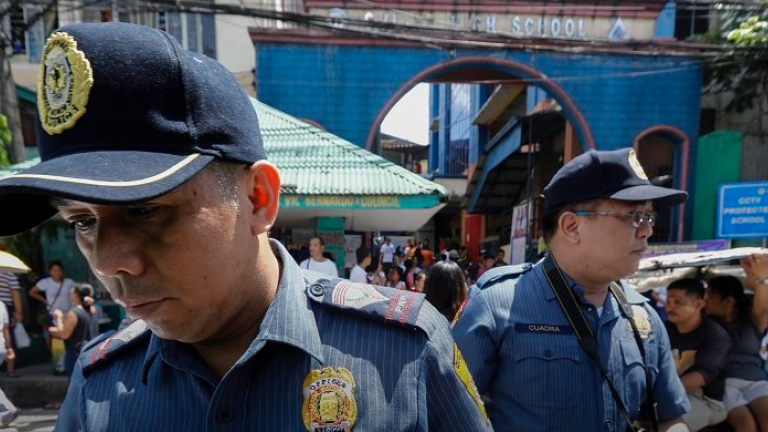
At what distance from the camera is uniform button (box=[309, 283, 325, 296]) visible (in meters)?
1.13

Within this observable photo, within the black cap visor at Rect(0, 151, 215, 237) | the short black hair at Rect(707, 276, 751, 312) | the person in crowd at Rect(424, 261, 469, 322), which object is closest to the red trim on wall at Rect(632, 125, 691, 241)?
the short black hair at Rect(707, 276, 751, 312)

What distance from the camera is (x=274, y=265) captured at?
1118mm

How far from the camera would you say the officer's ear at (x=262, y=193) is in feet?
3.09

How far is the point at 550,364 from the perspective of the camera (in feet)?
5.73

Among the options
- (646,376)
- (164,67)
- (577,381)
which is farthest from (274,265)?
(646,376)

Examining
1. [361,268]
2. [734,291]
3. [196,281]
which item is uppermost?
[196,281]

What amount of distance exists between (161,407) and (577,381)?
1403 mm

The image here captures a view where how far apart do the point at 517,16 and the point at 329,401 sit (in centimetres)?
1048

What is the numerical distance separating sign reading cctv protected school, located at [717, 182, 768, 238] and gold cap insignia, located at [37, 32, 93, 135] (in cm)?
856

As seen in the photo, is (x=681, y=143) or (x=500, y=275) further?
(x=681, y=143)

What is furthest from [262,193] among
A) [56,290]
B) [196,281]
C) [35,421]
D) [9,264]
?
[56,290]

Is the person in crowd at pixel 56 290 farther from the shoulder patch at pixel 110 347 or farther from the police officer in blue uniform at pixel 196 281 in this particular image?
the police officer in blue uniform at pixel 196 281

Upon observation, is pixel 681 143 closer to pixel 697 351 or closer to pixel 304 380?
pixel 697 351

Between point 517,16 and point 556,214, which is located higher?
point 517,16
